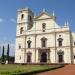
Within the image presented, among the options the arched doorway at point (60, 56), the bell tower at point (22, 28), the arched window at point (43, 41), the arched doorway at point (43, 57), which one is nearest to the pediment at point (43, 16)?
the bell tower at point (22, 28)

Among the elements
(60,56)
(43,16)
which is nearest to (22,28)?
(43,16)

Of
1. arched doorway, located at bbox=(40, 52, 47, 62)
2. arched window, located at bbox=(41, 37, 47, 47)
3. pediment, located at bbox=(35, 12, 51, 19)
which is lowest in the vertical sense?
arched doorway, located at bbox=(40, 52, 47, 62)

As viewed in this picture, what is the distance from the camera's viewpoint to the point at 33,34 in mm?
54844

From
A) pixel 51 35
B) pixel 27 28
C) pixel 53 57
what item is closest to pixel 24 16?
pixel 27 28

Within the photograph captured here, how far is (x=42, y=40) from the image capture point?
5322 centimetres

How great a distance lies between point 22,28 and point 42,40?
7.90 metres

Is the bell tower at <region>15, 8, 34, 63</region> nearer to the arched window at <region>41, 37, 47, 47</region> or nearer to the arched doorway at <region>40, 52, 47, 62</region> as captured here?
the arched doorway at <region>40, 52, 47, 62</region>

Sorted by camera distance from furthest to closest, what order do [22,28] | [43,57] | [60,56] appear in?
[22,28] < [43,57] < [60,56]

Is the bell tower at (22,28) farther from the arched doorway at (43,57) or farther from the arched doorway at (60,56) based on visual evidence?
the arched doorway at (60,56)

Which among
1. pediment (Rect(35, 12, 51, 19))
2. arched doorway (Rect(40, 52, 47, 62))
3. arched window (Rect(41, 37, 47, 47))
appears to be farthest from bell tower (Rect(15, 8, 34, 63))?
arched window (Rect(41, 37, 47, 47))

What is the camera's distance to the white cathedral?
50312 millimetres

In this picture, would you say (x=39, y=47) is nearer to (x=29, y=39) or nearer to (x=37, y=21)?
(x=29, y=39)

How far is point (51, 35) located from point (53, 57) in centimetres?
588

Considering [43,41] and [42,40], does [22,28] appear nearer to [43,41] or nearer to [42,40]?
[42,40]
